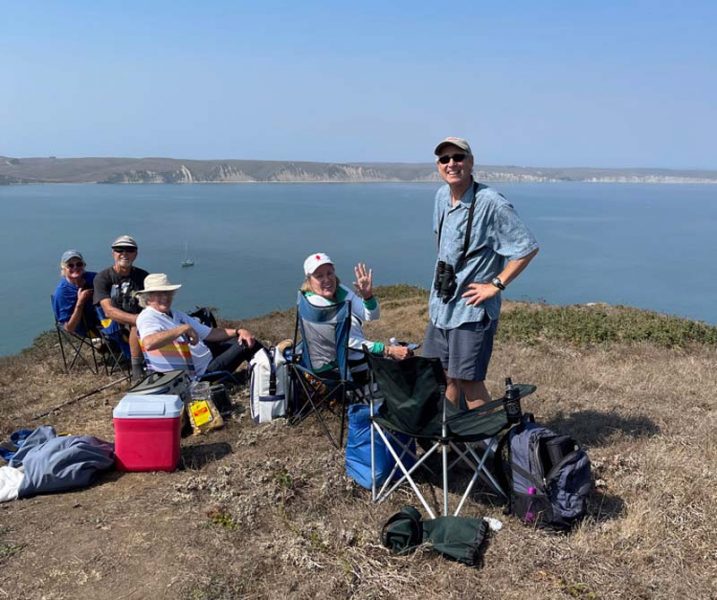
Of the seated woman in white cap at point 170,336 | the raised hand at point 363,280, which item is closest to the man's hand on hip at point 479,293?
the raised hand at point 363,280

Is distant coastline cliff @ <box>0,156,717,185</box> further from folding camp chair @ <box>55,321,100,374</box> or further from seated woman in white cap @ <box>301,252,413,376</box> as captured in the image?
seated woman in white cap @ <box>301,252,413,376</box>

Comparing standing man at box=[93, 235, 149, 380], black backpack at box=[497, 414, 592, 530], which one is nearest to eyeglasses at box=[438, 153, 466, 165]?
black backpack at box=[497, 414, 592, 530]

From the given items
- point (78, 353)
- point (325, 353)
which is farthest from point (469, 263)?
point (78, 353)

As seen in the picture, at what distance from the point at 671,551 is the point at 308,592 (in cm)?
172

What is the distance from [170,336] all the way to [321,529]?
7.17 ft

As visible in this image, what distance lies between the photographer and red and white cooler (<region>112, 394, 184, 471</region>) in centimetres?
355

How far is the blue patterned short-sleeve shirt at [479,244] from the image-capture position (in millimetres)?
3164

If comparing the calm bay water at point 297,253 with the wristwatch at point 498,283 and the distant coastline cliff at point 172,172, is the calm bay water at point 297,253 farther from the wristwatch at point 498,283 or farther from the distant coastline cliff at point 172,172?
the distant coastline cliff at point 172,172

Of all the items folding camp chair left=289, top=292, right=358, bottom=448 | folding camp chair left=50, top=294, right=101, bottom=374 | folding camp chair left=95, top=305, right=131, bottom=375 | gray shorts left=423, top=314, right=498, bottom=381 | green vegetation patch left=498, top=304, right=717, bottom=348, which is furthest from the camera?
green vegetation patch left=498, top=304, right=717, bottom=348

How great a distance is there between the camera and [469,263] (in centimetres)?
329

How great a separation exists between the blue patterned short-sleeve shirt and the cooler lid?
168 centimetres

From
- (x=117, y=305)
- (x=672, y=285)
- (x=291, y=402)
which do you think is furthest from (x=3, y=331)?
(x=672, y=285)

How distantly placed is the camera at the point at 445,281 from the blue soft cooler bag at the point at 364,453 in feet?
2.67

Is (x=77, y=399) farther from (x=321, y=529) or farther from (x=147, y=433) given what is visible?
(x=321, y=529)
